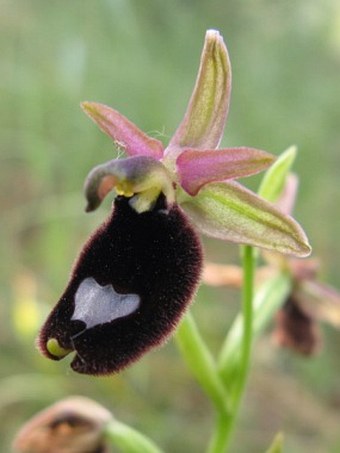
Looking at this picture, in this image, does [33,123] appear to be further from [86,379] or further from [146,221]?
[146,221]

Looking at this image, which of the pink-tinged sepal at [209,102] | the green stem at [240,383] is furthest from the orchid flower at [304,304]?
the pink-tinged sepal at [209,102]

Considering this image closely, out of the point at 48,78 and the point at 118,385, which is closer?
the point at 118,385

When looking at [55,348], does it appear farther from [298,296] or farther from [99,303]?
[298,296]

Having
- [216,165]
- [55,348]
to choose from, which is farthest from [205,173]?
[55,348]

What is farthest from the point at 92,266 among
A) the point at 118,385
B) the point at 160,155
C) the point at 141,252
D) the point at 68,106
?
the point at 68,106

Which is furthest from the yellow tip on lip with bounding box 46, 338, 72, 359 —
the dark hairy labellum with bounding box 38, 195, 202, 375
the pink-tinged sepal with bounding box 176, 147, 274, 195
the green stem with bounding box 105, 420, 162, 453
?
the green stem with bounding box 105, 420, 162, 453

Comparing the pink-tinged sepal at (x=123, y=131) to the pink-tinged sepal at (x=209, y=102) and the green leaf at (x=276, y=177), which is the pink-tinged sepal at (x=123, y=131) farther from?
the green leaf at (x=276, y=177)

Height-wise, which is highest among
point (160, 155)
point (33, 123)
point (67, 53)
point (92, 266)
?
point (160, 155)

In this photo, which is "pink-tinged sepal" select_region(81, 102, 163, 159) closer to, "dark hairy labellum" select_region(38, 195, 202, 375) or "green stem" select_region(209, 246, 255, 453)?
"dark hairy labellum" select_region(38, 195, 202, 375)
